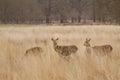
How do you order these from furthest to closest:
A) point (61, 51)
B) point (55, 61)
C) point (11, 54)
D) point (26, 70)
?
point (61, 51) → point (11, 54) → point (55, 61) → point (26, 70)

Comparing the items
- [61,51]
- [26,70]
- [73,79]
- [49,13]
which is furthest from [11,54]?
[49,13]

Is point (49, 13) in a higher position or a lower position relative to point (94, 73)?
higher

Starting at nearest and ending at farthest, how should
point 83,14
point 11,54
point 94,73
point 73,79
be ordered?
point 73,79 → point 94,73 → point 11,54 → point 83,14

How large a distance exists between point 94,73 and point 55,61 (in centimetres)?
153

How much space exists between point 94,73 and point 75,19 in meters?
59.6

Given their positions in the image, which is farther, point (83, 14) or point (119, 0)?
point (83, 14)

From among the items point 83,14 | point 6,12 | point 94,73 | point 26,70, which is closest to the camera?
point 94,73

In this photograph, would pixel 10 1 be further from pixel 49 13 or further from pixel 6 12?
pixel 49 13

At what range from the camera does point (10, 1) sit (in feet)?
185

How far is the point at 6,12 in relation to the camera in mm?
56250

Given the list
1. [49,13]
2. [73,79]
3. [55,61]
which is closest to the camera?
[73,79]

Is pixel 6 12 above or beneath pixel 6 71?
above

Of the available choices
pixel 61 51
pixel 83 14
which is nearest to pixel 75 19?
pixel 83 14

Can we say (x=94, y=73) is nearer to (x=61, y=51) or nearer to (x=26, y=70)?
(x=26, y=70)
